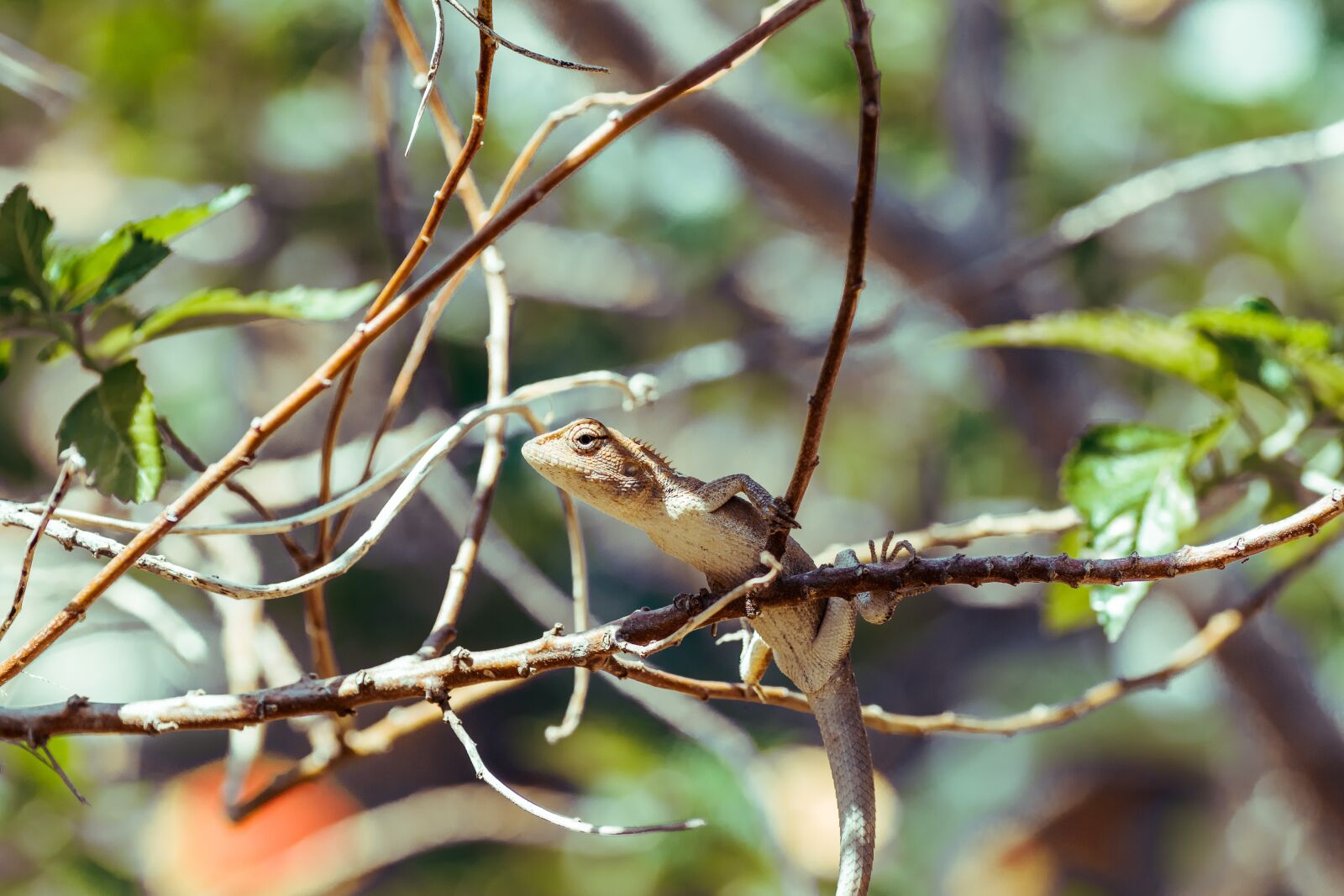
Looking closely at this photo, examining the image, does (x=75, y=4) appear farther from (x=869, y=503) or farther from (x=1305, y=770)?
(x=1305, y=770)

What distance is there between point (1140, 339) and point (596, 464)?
64 cm

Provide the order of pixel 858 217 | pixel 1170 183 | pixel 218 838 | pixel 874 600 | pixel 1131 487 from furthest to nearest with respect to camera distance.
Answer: pixel 218 838 → pixel 1170 183 → pixel 1131 487 → pixel 874 600 → pixel 858 217

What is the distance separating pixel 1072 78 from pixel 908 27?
53.6 inches

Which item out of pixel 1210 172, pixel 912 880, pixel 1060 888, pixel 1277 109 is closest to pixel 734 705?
pixel 912 880

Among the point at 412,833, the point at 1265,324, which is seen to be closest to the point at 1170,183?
the point at 1265,324

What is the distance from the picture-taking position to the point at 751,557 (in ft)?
3.43

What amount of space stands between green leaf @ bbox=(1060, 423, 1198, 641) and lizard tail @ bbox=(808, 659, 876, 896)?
1.07 feet

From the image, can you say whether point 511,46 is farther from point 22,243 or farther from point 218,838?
point 218,838

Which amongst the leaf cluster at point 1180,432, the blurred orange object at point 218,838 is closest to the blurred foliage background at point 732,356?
the blurred orange object at point 218,838

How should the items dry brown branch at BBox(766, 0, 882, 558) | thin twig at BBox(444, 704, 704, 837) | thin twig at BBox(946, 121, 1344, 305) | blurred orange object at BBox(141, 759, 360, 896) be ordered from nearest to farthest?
dry brown branch at BBox(766, 0, 882, 558) < thin twig at BBox(444, 704, 704, 837) < thin twig at BBox(946, 121, 1344, 305) < blurred orange object at BBox(141, 759, 360, 896)

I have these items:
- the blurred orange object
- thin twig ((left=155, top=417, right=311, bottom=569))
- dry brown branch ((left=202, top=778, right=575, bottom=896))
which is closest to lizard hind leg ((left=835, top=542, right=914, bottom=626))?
thin twig ((left=155, top=417, right=311, bottom=569))

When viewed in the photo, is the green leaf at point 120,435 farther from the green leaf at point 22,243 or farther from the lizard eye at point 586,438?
the lizard eye at point 586,438

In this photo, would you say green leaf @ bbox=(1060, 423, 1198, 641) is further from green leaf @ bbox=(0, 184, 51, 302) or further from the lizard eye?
green leaf @ bbox=(0, 184, 51, 302)

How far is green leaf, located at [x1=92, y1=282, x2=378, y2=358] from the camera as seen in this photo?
1.05 m
